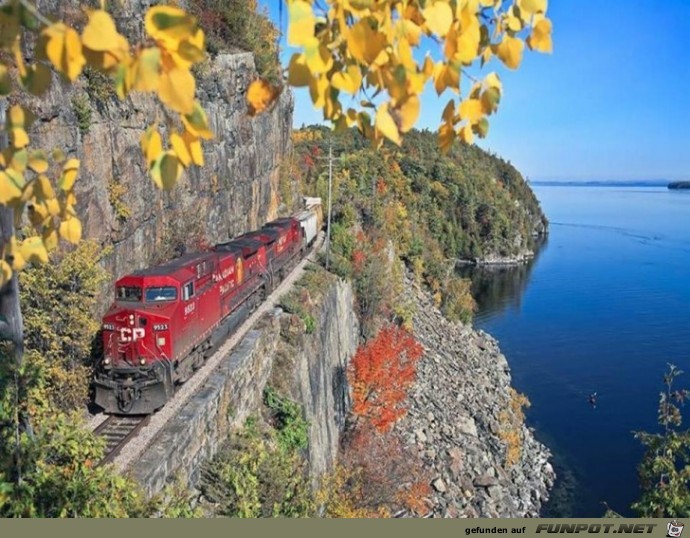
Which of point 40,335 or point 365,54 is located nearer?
point 365,54

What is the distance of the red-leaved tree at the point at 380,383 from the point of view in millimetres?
27688

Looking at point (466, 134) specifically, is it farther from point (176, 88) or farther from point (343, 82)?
point (176, 88)

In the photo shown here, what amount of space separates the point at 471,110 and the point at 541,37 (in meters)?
0.45

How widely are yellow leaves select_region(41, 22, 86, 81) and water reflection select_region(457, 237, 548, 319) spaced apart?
57.9m

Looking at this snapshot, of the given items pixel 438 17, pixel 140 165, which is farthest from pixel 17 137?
pixel 140 165

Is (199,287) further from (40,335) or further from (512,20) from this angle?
(512,20)

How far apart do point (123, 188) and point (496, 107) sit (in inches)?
652

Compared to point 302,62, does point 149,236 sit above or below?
below

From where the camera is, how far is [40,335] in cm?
1234

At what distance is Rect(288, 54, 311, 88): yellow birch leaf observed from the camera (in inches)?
82.9

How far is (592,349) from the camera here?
4459 cm

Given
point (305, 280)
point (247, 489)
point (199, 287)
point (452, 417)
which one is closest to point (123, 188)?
point (199, 287)

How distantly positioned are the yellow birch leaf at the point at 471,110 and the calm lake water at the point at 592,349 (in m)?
30.2

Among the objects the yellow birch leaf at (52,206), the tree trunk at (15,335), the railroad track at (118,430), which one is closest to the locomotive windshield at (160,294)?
the railroad track at (118,430)
